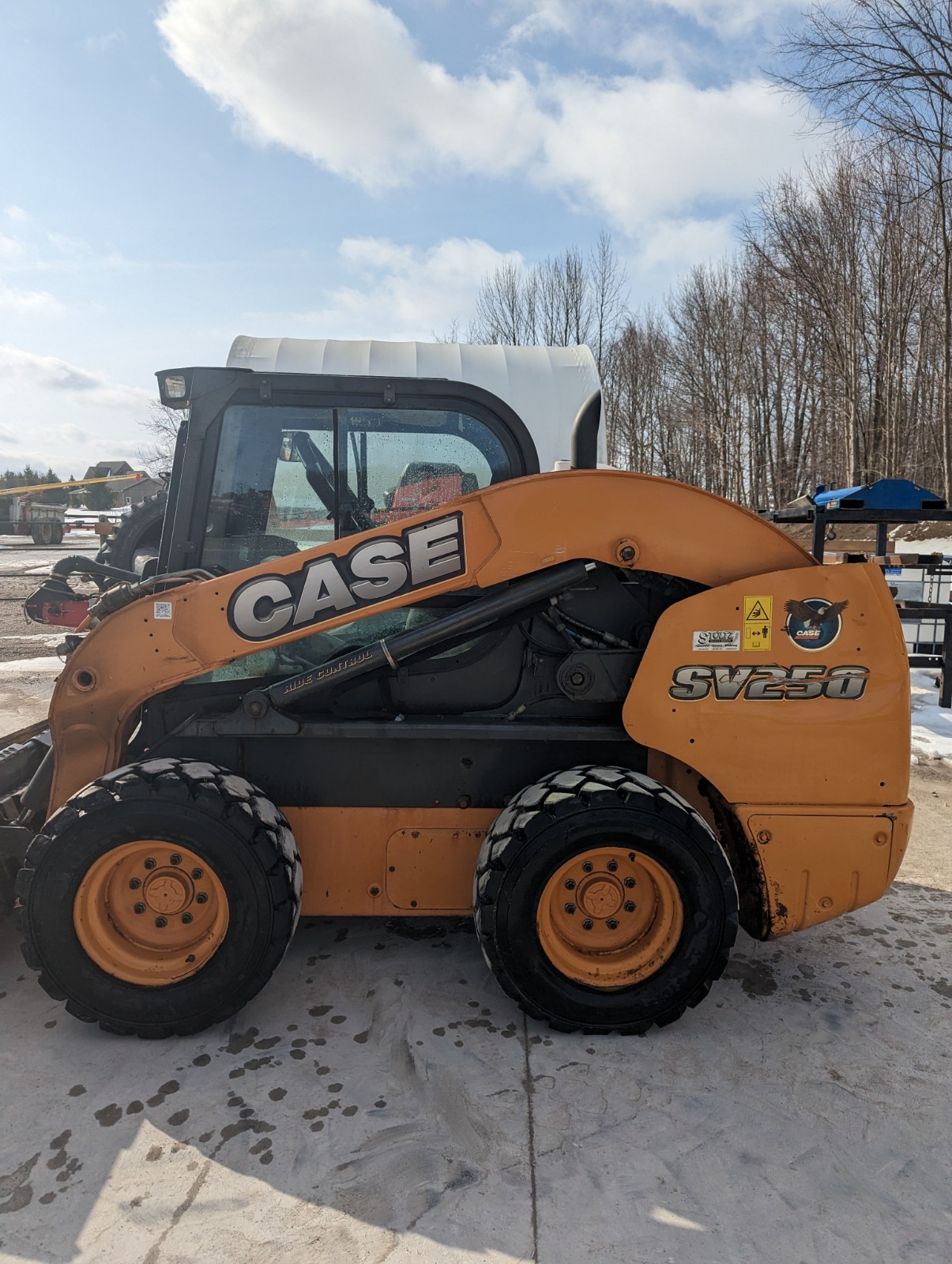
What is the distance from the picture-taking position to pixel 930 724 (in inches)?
280

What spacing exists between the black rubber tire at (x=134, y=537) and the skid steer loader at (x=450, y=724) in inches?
143

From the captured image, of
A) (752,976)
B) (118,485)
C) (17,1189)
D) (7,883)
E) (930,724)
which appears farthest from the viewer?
(118,485)

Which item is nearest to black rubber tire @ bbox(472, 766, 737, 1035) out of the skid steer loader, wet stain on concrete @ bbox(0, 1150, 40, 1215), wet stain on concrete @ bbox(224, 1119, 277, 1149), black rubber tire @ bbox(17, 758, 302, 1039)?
the skid steer loader

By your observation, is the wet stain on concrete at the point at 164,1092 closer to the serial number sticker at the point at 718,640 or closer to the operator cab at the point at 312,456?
the operator cab at the point at 312,456

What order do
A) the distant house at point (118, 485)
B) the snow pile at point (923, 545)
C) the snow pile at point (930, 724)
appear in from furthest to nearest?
the distant house at point (118, 485)
the snow pile at point (923, 545)
the snow pile at point (930, 724)

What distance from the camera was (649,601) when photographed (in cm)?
324

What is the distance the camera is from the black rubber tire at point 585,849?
2.83 metres

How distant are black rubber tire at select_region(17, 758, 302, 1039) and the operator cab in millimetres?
960

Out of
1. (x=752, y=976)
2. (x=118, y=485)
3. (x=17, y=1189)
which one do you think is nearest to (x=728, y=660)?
(x=752, y=976)

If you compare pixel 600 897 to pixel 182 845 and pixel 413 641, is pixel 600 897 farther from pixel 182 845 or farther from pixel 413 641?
pixel 182 845

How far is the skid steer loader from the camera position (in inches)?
112

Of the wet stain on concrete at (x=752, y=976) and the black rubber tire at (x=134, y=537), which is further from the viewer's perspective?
the black rubber tire at (x=134, y=537)

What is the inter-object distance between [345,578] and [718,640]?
1398mm

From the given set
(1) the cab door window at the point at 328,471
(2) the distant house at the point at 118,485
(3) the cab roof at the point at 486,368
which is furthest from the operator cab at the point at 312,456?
(2) the distant house at the point at 118,485
